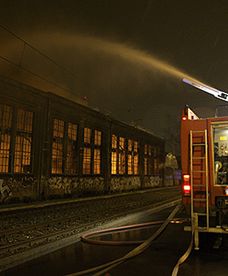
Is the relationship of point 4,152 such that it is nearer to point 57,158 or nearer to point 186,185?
point 57,158

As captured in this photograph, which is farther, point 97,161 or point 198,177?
point 97,161

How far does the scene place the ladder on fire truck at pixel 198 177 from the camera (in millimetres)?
6543

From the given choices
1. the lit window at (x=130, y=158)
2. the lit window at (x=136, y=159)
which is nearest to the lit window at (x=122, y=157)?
the lit window at (x=130, y=158)

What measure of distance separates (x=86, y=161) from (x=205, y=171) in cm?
1991

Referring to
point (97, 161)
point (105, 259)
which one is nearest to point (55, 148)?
point (97, 161)

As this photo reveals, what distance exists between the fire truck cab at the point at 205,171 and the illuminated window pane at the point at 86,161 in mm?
19020

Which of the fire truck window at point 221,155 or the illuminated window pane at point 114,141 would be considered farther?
the illuminated window pane at point 114,141

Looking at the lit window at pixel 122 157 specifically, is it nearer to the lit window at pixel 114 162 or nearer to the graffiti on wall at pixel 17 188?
the lit window at pixel 114 162

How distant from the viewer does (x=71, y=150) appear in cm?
2412

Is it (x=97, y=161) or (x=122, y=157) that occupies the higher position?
(x=122, y=157)

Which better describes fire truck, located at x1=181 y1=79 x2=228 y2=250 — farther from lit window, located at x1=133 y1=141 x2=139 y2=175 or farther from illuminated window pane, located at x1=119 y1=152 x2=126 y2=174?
lit window, located at x1=133 y1=141 x2=139 y2=175

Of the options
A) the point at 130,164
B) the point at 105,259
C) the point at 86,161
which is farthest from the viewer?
the point at 130,164

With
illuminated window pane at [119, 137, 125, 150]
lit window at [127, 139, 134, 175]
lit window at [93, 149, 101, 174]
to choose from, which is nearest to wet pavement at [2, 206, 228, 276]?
lit window at [93, 149, 101, 174]

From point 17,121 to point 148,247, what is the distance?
46.9 ft
